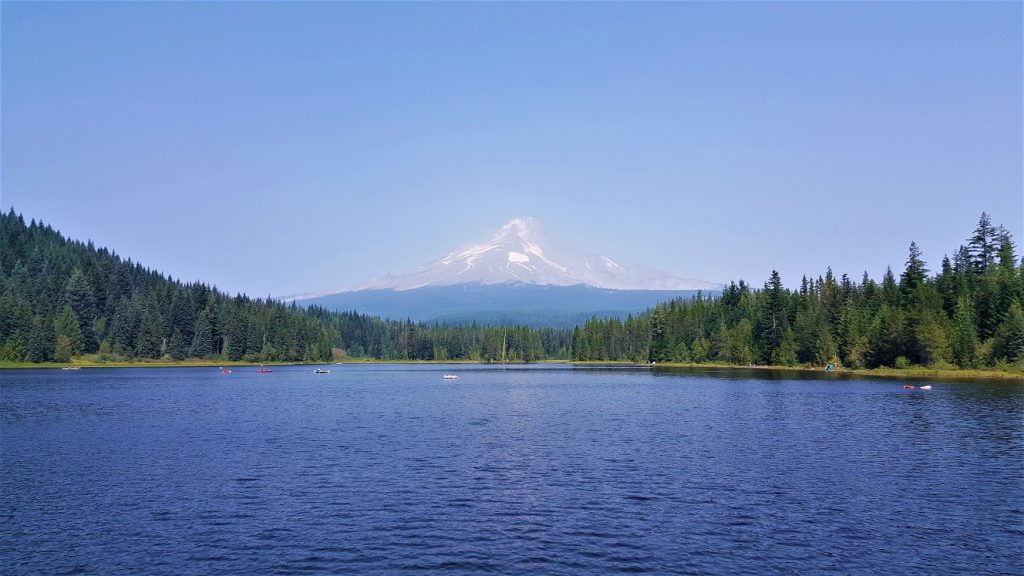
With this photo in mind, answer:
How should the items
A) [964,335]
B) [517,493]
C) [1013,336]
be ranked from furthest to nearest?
[964,335]
[1013,336]
[517,493]

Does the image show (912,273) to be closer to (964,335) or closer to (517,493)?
(964,335)

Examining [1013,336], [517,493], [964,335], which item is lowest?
[517,493]

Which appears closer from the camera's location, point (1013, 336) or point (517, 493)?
point (517, 493)

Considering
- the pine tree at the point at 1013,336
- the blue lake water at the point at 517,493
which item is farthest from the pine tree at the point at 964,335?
the blue lake water at the point at 517,493

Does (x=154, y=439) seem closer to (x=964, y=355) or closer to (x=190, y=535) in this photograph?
(x=190, y=535)

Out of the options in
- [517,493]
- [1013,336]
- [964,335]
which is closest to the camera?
[517,493]

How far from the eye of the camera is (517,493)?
4469 centimetres

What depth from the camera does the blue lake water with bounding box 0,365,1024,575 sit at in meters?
32.4

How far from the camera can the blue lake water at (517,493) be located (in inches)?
1275

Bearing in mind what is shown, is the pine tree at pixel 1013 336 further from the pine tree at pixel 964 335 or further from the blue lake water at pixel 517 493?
the blue lake water at pixel 517 493

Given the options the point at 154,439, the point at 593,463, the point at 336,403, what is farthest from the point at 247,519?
the point at 336,403

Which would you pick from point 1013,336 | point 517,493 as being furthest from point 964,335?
point 517,493

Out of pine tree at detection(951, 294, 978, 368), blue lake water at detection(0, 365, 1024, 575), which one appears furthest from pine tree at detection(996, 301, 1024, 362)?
blue lake water at detection(0, 365, 1024, 575)

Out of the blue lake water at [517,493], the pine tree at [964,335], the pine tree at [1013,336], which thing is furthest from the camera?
the pine tree at [964,335]
